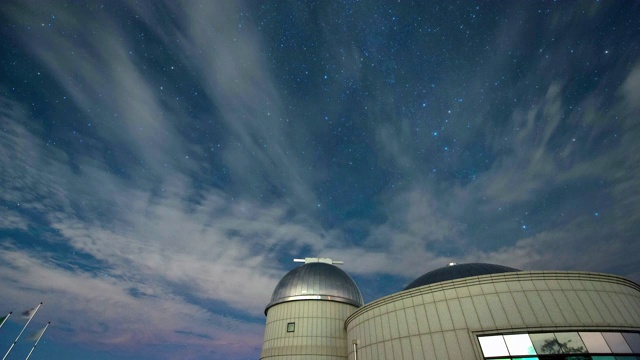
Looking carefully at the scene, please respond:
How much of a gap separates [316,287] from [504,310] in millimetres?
15672

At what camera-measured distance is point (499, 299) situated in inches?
534

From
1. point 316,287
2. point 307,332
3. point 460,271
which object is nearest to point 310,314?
point 307,332

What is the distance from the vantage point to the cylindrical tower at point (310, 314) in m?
22.5

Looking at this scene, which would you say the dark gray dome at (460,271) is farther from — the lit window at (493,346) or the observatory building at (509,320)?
the lit window at (493,346)

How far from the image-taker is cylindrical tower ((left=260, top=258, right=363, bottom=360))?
22547 mm

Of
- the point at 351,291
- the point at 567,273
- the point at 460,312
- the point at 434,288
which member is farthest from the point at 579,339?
the point at 351,291

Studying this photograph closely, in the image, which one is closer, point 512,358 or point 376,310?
point 512,358

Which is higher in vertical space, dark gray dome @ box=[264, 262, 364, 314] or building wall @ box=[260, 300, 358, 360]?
dark gray dome @ box=[264, 262, 364, 314]

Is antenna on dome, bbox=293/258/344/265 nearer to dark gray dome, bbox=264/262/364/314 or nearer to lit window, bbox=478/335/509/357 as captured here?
dark gray dome, bbox=264/262/364/314

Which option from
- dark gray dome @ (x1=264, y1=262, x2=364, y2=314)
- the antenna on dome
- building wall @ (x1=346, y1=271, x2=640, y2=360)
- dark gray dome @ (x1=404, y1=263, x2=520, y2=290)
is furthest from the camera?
the antenna on dome

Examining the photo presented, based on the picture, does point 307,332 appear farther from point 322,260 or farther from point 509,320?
point 509,320

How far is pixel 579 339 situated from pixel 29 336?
48.9 m

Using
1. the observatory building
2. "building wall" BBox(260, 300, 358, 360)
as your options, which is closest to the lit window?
the observatory building

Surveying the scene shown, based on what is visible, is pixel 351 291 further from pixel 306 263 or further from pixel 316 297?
pixel 306 263
